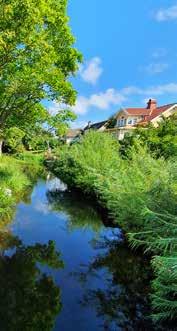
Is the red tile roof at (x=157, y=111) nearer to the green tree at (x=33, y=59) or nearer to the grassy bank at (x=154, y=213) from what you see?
the green tree at (x=33, y=59)

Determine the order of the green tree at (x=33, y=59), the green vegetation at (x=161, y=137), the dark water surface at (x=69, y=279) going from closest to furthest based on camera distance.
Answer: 1. the dark water surface at (x=69, y=279)
2. the green tree at (x=33, y=59)
3. the green vegetation at (x=161, y=137)

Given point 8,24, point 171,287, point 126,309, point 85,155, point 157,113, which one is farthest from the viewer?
point 157,113

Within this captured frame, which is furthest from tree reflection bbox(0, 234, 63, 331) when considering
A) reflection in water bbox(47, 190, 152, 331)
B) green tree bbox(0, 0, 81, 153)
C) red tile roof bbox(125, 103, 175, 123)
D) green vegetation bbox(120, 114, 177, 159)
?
red tile roof bbox(125, 103, 175, 123)

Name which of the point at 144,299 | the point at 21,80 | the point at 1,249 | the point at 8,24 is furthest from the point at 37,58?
the point at 144,299

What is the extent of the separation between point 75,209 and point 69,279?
33.2 feet

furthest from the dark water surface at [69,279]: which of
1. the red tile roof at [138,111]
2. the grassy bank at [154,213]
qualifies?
the red tile roof at [138,111]

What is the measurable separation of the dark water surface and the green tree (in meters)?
5.66

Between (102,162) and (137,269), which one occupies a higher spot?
(102,162)

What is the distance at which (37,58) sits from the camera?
16109mm

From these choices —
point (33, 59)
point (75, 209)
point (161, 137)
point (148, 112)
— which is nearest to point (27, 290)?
point (33, 59)

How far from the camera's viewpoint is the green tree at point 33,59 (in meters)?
13.4

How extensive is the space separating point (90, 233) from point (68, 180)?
11330mm

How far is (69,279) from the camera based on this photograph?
31.6 ft

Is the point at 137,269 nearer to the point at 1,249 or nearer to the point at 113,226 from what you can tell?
the point at 1,249
